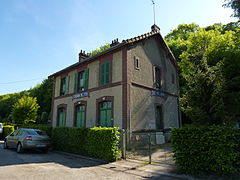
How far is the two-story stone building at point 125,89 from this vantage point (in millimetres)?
11227

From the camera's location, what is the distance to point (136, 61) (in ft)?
39.8

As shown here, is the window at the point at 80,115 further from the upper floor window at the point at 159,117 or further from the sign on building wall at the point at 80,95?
the upper floor window at the point at 159,117

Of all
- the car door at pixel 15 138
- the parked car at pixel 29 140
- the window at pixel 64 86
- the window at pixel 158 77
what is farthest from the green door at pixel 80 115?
the window at pixel 158 77

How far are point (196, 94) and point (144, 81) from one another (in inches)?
236

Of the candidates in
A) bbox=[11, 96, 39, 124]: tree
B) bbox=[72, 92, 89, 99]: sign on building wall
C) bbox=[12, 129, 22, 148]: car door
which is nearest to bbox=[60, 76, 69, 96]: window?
bbox=[72, 92, 89, 99]: sign on building wall

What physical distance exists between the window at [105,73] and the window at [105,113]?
4.72ft

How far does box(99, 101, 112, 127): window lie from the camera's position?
38.2ft

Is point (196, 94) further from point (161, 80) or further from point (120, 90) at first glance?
point (161, 80)

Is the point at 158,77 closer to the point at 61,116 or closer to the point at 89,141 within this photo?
the point at 89,141

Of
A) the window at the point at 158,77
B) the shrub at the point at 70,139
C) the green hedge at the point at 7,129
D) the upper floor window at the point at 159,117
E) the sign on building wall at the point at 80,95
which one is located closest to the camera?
the shrub at the point at 70,139

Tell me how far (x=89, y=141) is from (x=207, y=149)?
5465 mm

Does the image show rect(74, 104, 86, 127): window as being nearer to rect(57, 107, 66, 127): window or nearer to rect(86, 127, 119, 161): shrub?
rect(57, 107, 66, 127): window

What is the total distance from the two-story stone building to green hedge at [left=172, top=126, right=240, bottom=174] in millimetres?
4712

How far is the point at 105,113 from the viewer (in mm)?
11992
